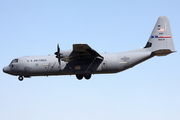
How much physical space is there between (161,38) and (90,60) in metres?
8.06

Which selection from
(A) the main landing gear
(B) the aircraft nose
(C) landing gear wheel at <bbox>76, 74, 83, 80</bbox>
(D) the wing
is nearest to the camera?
(D) the wing

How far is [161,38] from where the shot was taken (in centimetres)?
3177

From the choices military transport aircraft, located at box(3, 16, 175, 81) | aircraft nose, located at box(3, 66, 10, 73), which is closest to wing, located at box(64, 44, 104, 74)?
military transport aircraft, located at box(3, 16, 175, 81)

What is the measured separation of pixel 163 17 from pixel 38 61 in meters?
14.3

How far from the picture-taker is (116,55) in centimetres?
3078

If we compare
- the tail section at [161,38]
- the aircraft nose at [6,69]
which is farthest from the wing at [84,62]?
the aircraft nose at [6,69]

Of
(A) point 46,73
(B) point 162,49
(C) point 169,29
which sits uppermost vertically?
(C) point 169,29

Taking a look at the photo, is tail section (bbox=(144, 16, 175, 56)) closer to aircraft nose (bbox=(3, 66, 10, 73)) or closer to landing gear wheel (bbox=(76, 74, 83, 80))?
landing gear wheel (bbox=(76, 74, 83, 80))

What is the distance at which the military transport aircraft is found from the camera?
99.3 feet

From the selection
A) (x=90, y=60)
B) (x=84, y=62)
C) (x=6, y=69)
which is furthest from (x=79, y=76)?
(x=6, y=69)

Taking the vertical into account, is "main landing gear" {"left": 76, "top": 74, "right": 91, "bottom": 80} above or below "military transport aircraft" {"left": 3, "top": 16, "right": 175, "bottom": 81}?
below

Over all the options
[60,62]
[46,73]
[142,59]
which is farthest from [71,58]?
[142,59]

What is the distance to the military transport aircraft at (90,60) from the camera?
99.3 feet

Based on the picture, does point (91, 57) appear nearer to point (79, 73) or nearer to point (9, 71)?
point (79, 73)
